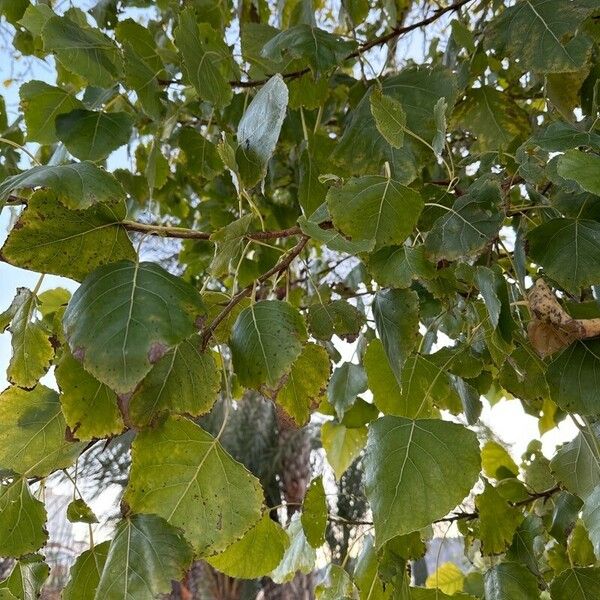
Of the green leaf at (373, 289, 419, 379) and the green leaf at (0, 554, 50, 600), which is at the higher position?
the green leaf at (373, 289, 419, 379)

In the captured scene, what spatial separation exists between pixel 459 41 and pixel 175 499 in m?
0.56

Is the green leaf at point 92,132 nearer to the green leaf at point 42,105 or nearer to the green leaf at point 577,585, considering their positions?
the green leaf at point 42,105

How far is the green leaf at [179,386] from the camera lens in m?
0.42

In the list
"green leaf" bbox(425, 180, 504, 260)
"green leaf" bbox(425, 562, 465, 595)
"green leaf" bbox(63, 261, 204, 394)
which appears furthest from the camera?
"green leaf" bbox(425, 562, 465, 595)

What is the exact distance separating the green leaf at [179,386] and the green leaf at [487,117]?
49cm

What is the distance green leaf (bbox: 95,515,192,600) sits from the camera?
404 mm

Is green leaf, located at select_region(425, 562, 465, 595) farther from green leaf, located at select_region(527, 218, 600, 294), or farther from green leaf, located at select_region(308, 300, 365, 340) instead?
green leaf, located at select_region(527, 218, 600, 294)

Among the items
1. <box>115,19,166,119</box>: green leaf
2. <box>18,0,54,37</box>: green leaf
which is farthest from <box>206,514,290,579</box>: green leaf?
<box>18,0,54,37</box>: green leaf

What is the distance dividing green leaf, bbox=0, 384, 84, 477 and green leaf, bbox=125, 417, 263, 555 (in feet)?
0.25

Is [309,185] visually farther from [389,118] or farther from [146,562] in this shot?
[146,562]

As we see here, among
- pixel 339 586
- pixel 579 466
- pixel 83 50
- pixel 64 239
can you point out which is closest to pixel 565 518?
pixel 579 466

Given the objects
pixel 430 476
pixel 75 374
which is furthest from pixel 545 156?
pixel 75 374

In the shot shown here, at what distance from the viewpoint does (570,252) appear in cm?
47

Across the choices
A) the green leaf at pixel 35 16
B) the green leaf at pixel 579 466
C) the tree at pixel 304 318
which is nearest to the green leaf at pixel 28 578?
the tree at pixel 304 318
